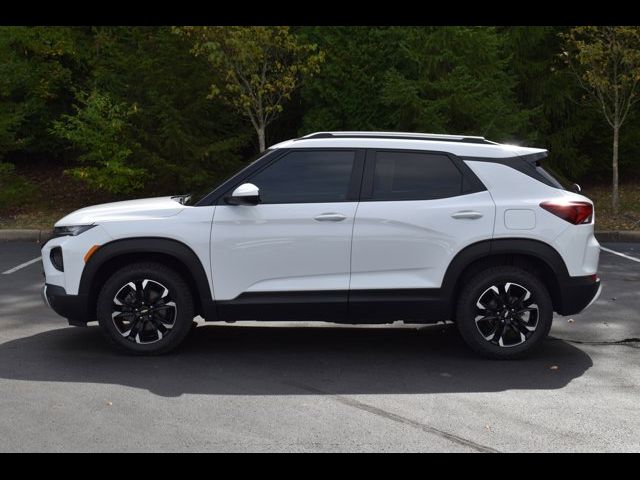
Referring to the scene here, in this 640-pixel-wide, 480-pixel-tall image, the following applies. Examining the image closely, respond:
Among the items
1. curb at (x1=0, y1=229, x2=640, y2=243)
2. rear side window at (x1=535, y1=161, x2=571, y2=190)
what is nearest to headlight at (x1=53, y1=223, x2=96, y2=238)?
rear side window at (x1=535, y1=161, x2=571, y2=190)

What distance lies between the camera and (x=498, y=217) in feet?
23.5

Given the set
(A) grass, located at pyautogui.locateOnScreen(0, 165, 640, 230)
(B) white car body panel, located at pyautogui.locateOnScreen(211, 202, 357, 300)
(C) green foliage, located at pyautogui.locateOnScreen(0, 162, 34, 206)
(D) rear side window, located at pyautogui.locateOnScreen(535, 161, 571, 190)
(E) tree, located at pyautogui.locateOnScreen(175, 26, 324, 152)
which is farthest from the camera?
(C) green foliage, located at pyautogui.locateOnScreen(0, 162, 34, 206)

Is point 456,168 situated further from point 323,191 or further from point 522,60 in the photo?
point 522,60

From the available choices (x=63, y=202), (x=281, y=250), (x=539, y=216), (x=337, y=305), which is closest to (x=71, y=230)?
(x=281, y=250)

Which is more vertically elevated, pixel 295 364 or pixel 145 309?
pixel 145 309

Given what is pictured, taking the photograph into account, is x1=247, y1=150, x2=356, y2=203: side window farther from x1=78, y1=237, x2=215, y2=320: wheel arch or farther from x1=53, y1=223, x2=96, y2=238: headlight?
x1=53, y1=223, x2=96, y2=238: headlight

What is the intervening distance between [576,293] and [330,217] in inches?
78.0

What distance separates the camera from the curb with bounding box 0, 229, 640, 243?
48.4ft

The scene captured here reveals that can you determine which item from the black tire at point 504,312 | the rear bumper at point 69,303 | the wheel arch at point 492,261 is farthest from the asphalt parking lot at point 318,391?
the wheel arch at point 492,261

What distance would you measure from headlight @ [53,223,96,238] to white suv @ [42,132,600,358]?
22 millimetres

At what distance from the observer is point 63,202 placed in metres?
18.7

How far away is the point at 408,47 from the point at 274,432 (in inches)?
504

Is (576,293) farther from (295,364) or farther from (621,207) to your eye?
(621,207)
